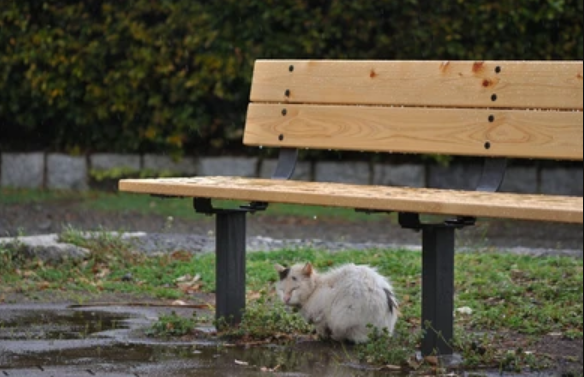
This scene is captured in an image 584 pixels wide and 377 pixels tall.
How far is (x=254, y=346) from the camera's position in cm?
552

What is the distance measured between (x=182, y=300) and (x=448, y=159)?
4819 millimetres

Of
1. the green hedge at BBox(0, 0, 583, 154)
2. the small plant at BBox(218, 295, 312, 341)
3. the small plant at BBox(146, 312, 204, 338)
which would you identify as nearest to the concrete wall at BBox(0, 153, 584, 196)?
the green hedge at BBox(0, 0, 583, 154)

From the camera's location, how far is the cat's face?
5699mm

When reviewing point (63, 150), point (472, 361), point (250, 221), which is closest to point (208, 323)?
point (472, 361)

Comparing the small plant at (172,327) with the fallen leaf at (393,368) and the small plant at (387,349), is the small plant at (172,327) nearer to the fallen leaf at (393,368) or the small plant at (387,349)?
the small plant at (387,349)

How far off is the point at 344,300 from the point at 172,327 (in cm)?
89

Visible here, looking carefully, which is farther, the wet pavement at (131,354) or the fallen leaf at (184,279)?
the fallen leaf at (184,279)

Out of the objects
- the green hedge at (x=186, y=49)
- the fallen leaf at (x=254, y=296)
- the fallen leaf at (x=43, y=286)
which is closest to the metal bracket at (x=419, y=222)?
the fallen leaf at (x=254, y=296)

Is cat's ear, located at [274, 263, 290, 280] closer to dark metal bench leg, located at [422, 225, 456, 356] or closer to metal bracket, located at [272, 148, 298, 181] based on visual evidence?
metal bracket, located at [272, 148, 298, 181]

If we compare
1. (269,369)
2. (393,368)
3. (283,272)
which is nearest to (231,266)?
(283,272)

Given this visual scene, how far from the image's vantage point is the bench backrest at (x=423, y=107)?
5.21 metres

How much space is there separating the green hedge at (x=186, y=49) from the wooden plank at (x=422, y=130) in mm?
5052

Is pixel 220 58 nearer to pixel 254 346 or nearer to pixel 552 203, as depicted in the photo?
pixel 254 346

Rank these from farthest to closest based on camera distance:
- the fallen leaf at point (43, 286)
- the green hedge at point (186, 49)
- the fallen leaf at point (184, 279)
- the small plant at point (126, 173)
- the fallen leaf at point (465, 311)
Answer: the small plant at point (126, 173), the green hedge at point (186, 49), the fallen leaf at point (184, 279), the fallen leaf at point (43, 286), the fallen leaf at point (465, 311)
